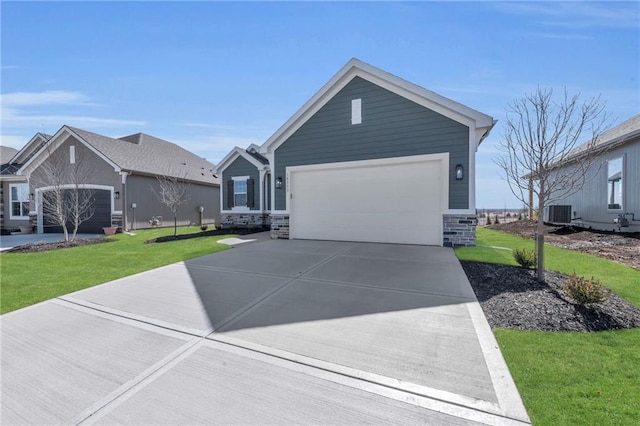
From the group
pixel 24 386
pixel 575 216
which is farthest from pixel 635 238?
pixel 24 386

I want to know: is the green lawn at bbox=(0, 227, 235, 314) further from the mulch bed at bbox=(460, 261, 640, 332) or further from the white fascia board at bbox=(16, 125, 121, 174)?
the white fascia board at bbox=(16, 125, 121, 174)

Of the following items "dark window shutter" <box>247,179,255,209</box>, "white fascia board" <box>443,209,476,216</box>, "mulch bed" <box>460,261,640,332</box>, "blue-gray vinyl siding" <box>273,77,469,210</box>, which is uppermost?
"blue-gray vinyl siding" <box>273,77,469,210</box>

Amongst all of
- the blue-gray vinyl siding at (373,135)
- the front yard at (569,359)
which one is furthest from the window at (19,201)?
the blue-gray vinyl siding at (373,135)

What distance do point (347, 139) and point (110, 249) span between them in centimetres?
852

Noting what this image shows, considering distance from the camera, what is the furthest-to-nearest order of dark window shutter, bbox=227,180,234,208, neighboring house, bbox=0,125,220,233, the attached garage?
dark window shutter, bbox=227,180,234,208, the attached garage, neighboring house, bbox=0,125,220,233

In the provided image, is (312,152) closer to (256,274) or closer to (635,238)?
(256,274)

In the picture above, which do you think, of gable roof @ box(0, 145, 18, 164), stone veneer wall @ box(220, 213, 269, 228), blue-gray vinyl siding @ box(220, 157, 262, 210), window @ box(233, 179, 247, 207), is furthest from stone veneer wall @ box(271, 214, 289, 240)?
gable roof @ box(0, 145, 18, 164)

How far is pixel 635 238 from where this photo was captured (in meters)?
9.12

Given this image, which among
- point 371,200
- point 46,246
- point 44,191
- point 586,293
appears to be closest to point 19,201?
point 44,191

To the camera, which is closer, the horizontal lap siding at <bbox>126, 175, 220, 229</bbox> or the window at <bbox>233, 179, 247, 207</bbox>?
the horizontal lap siding at <bbox>126, 175, 220, 229</bbox>

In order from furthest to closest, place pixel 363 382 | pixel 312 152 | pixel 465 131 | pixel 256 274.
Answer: pixel 312 152 → pixel 465 131 → pixel 256 274 → pixel 363 382

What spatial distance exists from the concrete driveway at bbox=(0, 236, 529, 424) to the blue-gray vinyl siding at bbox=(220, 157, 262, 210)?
34.4ft

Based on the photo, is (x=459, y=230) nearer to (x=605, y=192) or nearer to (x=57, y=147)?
(x=605, y=192)

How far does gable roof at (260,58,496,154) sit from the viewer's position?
25.6ft
